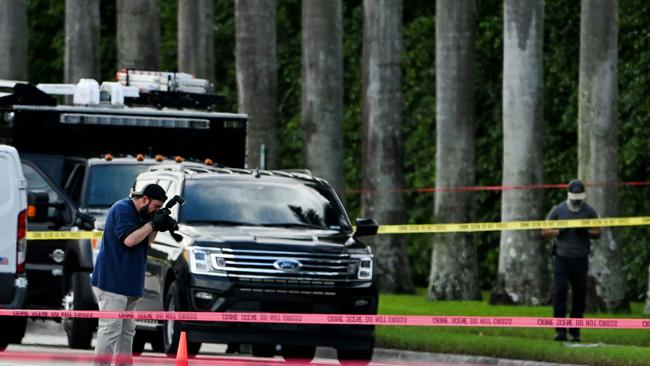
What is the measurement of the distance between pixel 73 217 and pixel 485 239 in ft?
57.6

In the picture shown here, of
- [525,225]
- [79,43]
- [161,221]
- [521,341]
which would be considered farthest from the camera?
[79,43]

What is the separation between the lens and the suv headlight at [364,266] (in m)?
21.7

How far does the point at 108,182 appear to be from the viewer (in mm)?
25438

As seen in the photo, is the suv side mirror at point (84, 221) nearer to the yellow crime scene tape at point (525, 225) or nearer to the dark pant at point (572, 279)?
the yellow crime scene tape at point (525, 225)

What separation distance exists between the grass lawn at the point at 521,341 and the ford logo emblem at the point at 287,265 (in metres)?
2.70

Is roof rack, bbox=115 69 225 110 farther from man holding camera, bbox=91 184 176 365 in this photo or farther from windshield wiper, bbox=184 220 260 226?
man holding camera, bbox=91 184 176 365

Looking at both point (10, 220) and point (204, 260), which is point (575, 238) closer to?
point (204, 260)

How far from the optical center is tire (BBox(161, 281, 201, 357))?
70.2 ft

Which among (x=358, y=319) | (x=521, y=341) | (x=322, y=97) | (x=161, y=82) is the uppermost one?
(x=161, y=82)

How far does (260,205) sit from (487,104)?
1985 cm

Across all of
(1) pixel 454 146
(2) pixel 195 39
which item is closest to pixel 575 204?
(1) pixel 454 146

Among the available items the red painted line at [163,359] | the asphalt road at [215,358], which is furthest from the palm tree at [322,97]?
the red painted line at [163,359]

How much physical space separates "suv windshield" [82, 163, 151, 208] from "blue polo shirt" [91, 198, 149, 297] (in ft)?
24.1

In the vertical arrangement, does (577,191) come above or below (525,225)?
above
